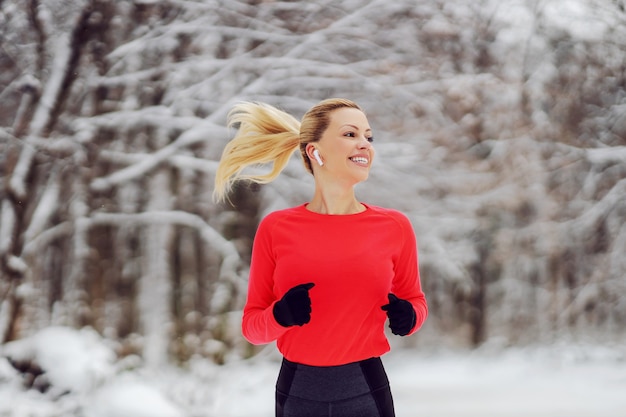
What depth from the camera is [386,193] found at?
2.17 m

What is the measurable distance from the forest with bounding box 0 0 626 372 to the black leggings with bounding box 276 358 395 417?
1.06 m

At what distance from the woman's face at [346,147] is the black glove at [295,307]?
0.83ft

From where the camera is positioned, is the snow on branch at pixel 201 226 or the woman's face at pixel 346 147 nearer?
the woman's face at pixel 346 147

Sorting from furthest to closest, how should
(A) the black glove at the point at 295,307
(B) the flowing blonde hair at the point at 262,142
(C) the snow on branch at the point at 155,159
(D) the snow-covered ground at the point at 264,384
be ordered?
(C) the snow on branch at the point at 155,159, (D) the snow-covered ground at the point at 264,384, (B) the flowing blonde hair at the point at 262,142, (A) the black glove at the point at 295,307

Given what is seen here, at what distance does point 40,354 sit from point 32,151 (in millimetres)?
795

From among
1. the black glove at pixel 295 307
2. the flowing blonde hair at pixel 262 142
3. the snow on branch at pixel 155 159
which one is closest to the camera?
the black glove at pixel 295 307

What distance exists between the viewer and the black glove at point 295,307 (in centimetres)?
92

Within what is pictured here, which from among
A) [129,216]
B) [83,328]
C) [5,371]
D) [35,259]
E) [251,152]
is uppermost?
[251,152]

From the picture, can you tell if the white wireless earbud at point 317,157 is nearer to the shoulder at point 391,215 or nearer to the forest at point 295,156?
the shoulder at point 391,215

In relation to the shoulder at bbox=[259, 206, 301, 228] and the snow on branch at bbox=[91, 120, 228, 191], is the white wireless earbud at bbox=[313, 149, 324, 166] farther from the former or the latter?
the snow on branch at bbox=[91, 120, 228, 191]

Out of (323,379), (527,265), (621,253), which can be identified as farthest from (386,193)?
(323,379)

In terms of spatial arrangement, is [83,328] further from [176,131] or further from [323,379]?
[323,379]

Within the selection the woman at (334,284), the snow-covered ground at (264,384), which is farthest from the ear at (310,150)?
the snow-covered ground at (264,384)

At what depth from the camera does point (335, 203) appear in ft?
3.53
